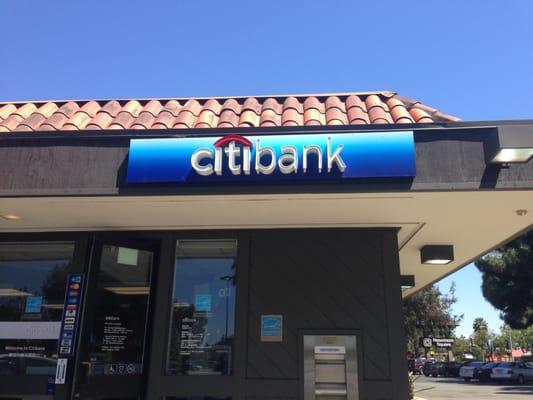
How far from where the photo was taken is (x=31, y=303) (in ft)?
21.3

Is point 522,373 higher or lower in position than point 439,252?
lower

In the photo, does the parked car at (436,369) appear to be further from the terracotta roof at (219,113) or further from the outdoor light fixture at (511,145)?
the outdoor light fixture at (511,145)

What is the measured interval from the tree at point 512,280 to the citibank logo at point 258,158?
24.9 meters

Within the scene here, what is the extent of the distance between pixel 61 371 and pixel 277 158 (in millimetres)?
3396

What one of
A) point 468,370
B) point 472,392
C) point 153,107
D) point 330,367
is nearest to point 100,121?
point 153,107

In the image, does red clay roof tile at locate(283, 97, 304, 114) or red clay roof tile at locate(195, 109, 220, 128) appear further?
red clay roof tile at locate(283, 97, 304, 114)

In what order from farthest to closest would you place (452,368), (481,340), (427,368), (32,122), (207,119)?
(481,340)
(427,368)
(452,368)
(32,122)
(207,119)

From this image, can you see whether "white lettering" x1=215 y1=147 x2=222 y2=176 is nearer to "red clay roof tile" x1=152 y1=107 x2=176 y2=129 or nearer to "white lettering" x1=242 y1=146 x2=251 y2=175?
"white lettering" x1=242 y1=146 x2=251 y2=175

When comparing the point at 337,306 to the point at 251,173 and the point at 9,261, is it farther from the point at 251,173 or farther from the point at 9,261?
the point at 9,261

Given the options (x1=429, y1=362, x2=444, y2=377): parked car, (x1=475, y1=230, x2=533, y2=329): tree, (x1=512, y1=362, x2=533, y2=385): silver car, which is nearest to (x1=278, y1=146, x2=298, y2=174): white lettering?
(x1=475, y1=230, x2=533, y2=329): tree

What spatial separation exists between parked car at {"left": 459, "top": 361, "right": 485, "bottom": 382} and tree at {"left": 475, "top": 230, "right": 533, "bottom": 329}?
3.55 meters

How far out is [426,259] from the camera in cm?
770

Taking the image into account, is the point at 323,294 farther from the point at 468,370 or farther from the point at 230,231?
the point at 468,370

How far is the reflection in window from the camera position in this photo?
6020 millimetres
